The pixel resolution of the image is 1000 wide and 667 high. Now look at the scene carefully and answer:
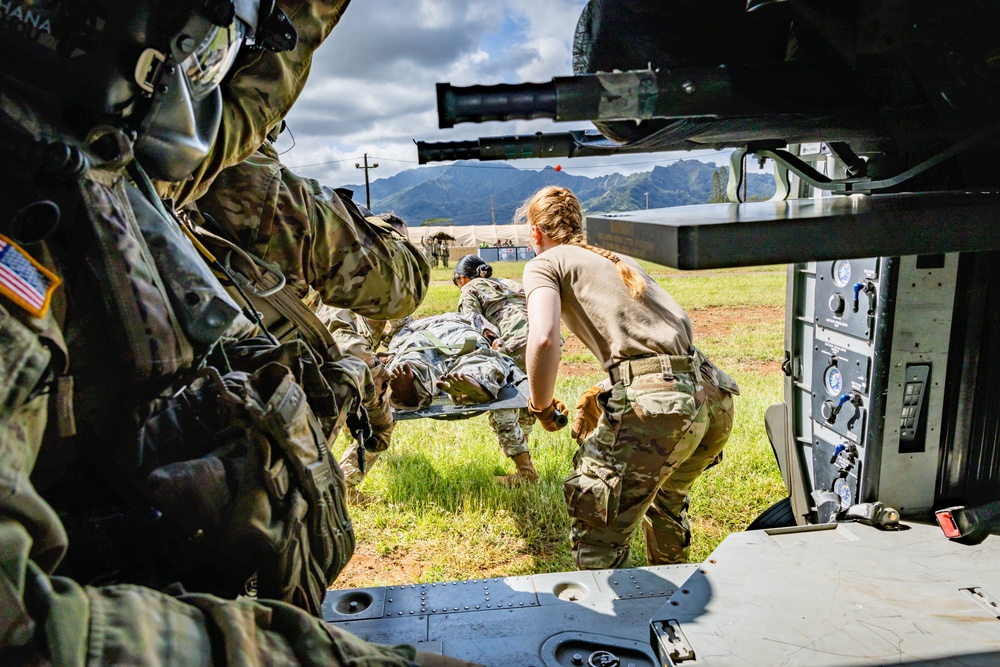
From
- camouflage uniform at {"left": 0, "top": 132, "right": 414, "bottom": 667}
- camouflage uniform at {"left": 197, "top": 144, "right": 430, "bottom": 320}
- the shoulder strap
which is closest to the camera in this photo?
camouflage uniform at {"left": 0, "top": 132, "right": 414, "bottom": 667}

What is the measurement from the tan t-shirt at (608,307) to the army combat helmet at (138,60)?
5.96 feet

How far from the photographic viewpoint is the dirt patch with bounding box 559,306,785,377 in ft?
31.6

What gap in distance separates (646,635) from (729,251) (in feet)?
4.73

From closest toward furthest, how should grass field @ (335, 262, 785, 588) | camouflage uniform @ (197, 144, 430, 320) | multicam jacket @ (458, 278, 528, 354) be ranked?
1. camouflage uniform @ (197, 144, 430, 320)
2. grass field @ (335, 262, 785, 588)
3. multicam jacket @ (458, 278, 528, 354)

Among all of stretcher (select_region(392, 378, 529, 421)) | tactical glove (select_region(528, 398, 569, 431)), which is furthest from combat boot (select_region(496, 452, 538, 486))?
tactical glove (select_region(528, 398, 569, 431))

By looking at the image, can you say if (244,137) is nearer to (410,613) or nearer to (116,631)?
(116,631)

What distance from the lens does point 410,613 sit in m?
2.40

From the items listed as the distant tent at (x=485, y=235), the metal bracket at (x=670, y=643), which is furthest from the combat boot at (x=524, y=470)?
the distant tent at (x=485, y=235)

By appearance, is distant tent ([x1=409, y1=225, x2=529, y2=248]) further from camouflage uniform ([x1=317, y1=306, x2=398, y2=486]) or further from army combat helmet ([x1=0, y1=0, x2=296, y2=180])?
army combat helmet ([x1=0, y1=0, x2=296, y2=180])

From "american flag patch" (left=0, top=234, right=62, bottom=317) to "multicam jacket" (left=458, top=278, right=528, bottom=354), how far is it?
17.8ft

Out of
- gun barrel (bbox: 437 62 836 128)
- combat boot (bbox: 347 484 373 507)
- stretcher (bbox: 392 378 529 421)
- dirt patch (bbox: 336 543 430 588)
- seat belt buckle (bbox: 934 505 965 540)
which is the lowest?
dirt patch (bbox: 336 543 430 588)

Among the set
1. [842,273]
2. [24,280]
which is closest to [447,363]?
[842,273]

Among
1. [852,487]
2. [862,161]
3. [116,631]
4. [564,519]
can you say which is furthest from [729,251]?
[564,519]

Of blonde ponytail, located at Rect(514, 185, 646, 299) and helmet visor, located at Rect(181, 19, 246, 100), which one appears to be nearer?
helmet visor, located at Rect(181, 19, 246, 100)
